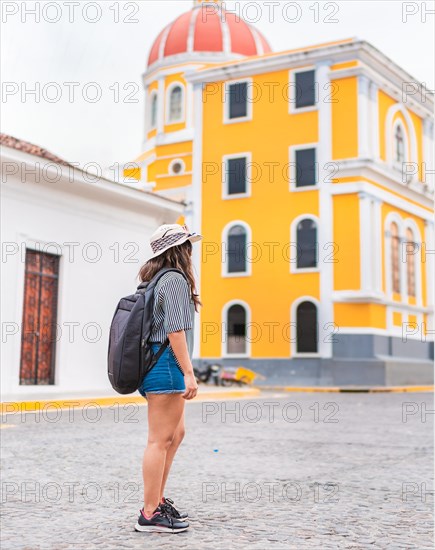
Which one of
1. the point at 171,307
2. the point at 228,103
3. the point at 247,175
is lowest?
the point at 171,307

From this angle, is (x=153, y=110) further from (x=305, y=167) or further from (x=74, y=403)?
(x=74, y=403)

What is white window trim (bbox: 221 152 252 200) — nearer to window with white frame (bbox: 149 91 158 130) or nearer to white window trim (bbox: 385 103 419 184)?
white window trim (bbox: 385 103 419 184)

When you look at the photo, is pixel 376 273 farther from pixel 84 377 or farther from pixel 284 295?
pixel 84 377

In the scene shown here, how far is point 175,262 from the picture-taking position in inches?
156

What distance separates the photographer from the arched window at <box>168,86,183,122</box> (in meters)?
33.0

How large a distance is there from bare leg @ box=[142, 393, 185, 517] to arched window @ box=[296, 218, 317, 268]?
2195 cm

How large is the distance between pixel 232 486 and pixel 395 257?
2247cm

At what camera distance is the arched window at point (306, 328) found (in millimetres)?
25031

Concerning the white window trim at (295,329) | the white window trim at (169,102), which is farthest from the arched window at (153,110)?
the white window trim at (295,329)

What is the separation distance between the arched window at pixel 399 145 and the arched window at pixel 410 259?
8.46 feet

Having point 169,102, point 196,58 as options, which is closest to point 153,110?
point 169,102

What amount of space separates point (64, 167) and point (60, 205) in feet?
3.27

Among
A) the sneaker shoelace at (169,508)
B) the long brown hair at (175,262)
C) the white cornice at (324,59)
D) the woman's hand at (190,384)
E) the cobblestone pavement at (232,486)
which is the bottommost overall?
the cobblestone pavement at (232,486)

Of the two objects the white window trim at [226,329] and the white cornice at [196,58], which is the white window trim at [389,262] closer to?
the white window trim at [226,329]
